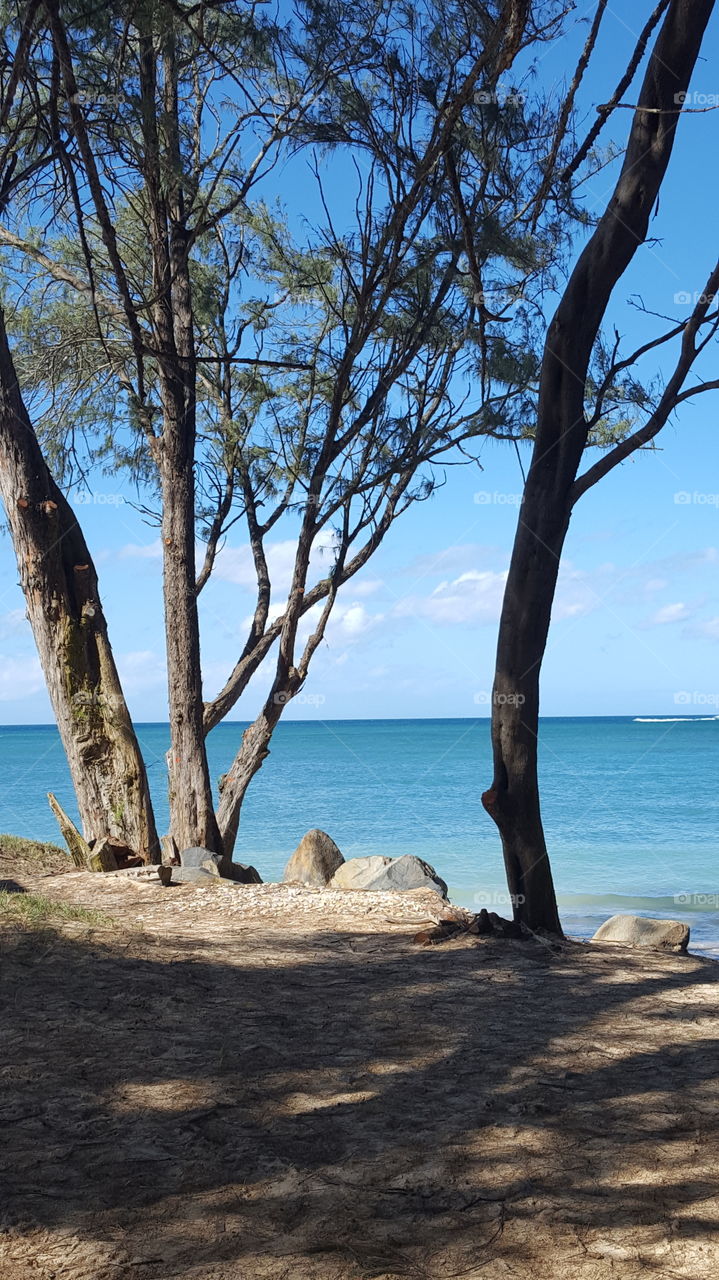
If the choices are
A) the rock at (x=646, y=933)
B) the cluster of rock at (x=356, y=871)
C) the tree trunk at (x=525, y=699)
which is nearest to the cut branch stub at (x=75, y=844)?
the cluster of rock at (x=356, y=871)

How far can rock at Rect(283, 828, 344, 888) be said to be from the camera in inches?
368

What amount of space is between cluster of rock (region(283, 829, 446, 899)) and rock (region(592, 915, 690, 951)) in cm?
114

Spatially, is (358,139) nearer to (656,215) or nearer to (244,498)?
(656,215)

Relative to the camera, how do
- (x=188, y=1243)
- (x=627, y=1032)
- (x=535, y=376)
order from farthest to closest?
(x=535, y=376)
(x=627, y=1032)
(x=188, y=1243)

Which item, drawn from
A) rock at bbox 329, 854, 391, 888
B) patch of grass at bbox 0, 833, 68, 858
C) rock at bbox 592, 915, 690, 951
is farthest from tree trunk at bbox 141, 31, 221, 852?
rock at bbox 592, 915, 690, 951

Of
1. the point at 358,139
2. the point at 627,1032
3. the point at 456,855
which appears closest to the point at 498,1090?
the point at 627,1032

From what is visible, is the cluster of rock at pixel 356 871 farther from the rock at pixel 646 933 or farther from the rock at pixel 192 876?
the rock at pixel 646 933

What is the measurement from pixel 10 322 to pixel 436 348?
4.05 meters

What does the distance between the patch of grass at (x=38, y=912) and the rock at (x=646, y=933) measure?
3.06 m

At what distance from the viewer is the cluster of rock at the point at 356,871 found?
7492mm

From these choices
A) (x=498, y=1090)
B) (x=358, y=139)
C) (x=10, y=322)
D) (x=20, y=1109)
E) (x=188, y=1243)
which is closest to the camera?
(x=188, y=1243)

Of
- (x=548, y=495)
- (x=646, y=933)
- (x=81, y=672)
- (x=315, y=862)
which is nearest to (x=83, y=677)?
(x=81, y=672)

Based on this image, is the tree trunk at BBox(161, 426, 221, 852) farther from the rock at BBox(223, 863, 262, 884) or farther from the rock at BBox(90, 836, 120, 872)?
the rock at BBox(90, 836, 120, 872)

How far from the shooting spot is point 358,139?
7.46 metres
